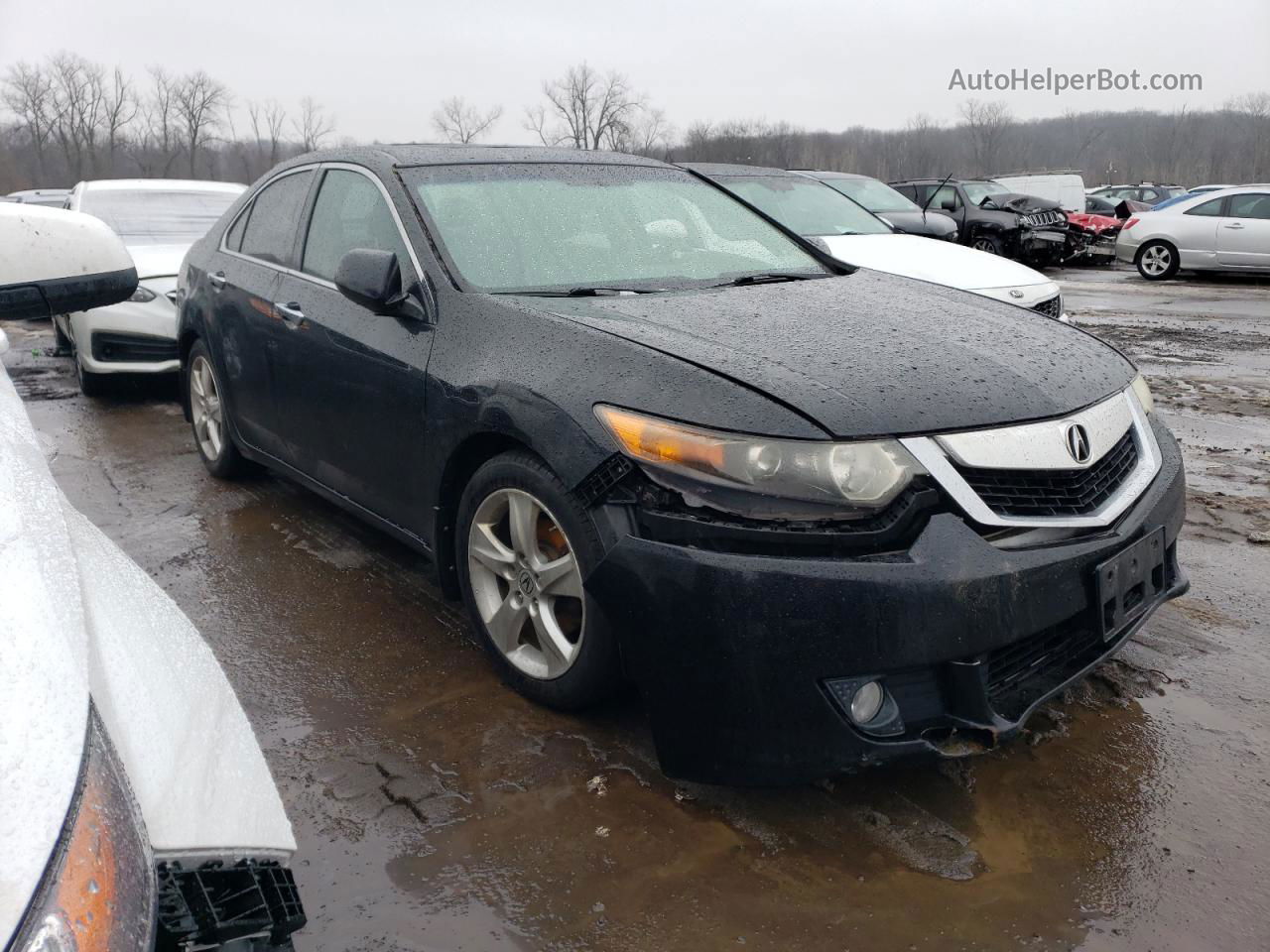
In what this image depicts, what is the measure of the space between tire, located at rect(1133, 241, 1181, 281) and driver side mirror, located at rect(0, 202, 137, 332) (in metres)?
16.8

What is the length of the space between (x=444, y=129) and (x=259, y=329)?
56.2m

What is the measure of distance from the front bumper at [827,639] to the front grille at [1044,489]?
87 mm

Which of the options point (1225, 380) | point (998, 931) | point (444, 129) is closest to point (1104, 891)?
point (998, 931)

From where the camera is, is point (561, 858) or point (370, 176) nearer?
point (561, 858)

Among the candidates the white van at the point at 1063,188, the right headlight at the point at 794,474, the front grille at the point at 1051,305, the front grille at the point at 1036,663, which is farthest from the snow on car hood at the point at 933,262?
the white van at the point at 1063,188

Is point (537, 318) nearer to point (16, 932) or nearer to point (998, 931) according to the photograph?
point (998, 931)

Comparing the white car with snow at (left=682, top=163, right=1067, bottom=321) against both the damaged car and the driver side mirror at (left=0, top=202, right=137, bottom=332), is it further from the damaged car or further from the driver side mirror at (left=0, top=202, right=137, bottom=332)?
the damaged car

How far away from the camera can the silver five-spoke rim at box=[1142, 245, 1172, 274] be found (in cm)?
1599

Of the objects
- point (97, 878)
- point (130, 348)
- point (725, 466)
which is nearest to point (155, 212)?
point (130, 348)

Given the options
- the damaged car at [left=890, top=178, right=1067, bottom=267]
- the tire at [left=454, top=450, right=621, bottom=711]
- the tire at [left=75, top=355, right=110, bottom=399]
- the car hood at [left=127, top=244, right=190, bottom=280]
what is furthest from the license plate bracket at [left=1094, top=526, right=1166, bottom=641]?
the damaged car at [left=890, top=178, right=1067, bottom=267]

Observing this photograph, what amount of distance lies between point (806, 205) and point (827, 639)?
6547 millimetres

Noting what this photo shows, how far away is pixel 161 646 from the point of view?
54.0 inches

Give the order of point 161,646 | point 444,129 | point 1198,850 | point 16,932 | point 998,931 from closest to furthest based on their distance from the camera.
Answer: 1. point 16,932
2. point 161,646
3. point 998,931
4. point 1198,850
5. point 444,129

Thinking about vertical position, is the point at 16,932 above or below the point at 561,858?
above
